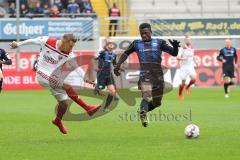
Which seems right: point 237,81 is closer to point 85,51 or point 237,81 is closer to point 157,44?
point 85,51

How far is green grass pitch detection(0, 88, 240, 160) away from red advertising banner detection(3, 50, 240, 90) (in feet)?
42.8

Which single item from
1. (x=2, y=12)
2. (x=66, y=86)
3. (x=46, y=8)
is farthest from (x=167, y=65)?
(x=66, y=86)

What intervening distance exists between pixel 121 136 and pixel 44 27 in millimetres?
26707

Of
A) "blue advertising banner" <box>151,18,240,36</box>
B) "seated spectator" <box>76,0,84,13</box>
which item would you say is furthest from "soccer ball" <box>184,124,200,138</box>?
"seated spectator" <box>76,0,84,13</box>

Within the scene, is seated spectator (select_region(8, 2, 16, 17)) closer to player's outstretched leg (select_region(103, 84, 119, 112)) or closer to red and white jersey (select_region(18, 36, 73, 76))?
player's outstretched leg (select_region(103, 84, 119, 112))

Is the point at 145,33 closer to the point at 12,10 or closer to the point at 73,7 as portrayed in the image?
the point at 73,7

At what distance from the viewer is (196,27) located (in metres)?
42.8

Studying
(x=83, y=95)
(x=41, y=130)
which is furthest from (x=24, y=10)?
(x=41, y=130)

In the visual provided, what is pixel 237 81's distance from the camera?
123ft

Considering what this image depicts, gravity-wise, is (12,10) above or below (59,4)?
below

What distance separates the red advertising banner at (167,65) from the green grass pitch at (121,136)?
13.1 m

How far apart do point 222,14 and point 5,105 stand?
77.6ft

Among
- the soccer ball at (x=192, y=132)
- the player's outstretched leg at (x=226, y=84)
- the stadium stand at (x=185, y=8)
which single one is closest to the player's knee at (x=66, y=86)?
the soccer ball at (x=192, y=132)

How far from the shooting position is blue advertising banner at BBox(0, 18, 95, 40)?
4075 cm
